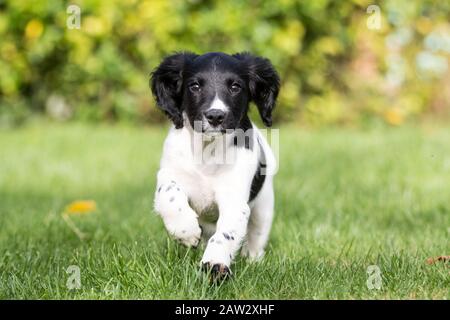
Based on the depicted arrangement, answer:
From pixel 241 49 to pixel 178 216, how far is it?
6003mm

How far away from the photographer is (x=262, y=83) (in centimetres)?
375

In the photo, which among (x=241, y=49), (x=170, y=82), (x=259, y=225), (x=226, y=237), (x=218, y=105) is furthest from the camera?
(x=241, y=49)

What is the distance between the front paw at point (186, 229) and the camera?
3184 mm

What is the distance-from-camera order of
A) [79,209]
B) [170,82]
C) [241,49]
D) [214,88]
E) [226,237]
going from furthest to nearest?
[241,49]
[79,209]
[170,82]
[214,88]
[226,237]

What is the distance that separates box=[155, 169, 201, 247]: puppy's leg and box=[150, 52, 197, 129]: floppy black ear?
1.54ft

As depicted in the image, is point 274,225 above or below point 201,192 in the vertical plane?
below

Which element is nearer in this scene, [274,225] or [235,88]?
[235,88]

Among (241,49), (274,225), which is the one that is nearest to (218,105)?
(274,225)

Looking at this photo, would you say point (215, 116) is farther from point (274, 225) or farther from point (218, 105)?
point (274, 225)

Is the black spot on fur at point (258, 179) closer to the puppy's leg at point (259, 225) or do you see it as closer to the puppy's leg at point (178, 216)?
the puppy's leg at point (259, 225)

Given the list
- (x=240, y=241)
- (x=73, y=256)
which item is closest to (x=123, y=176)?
(x=73, y=256)

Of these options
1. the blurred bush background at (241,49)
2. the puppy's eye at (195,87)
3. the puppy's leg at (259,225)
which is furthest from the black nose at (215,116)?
the blurred bush background at (241,49)

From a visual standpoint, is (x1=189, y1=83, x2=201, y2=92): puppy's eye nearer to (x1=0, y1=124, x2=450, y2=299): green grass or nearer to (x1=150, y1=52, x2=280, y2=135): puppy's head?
(x1=150, y1=52, x2=280, y2=135): puppy's head

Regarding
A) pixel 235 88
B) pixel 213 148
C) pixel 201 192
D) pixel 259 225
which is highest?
pixel 235 88
